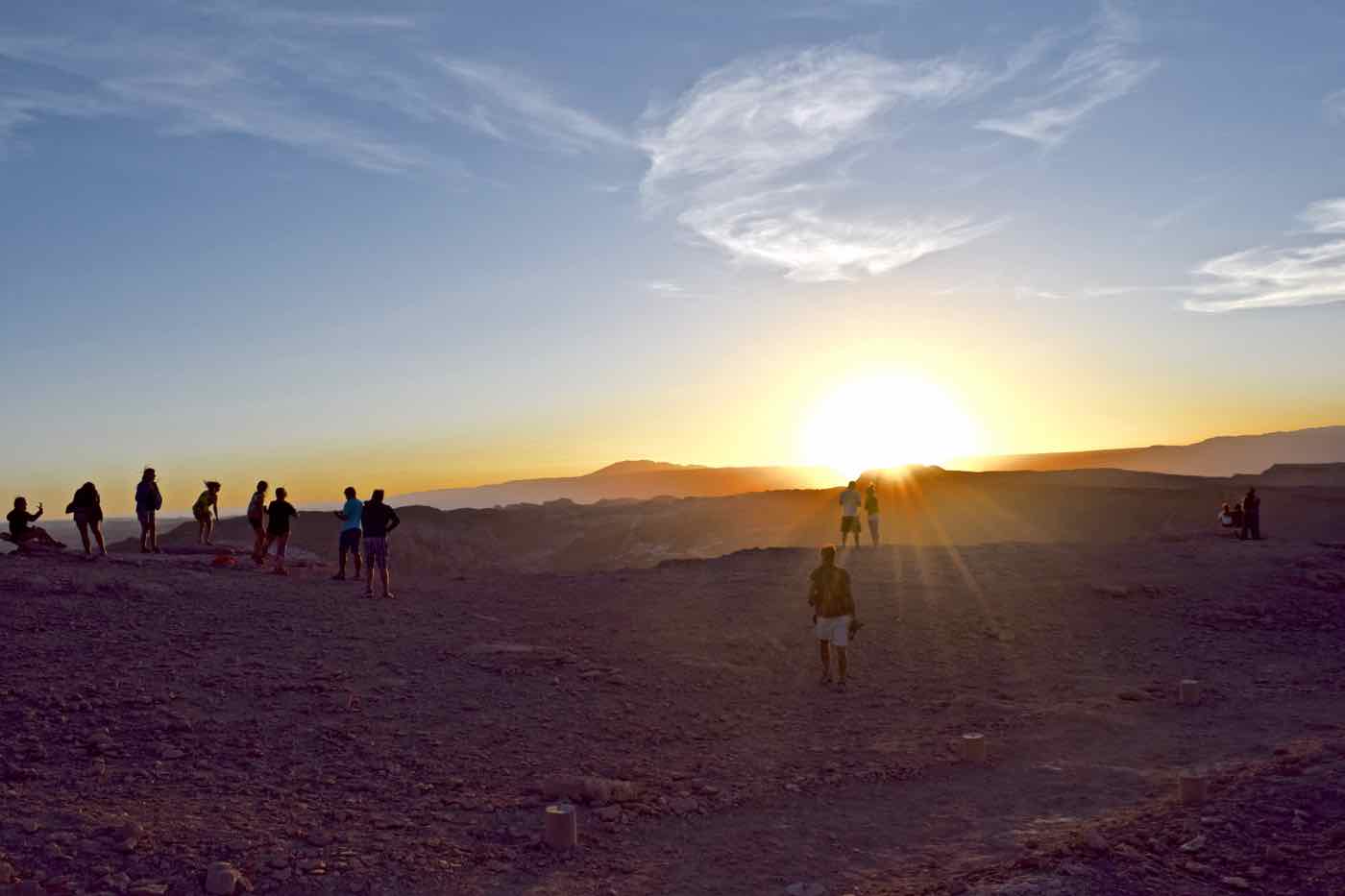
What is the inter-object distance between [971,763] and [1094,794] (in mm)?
1404

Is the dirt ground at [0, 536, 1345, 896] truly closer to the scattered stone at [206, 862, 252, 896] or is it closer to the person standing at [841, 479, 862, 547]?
the scattered stone at [206, 862, 252, 896]

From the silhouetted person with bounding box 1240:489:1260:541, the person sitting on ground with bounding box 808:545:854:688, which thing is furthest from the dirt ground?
the silhouetted person with bounding box 1240:489:1260:541

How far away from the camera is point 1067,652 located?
1564 centimetres

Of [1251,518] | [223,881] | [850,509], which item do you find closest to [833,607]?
[223,881]

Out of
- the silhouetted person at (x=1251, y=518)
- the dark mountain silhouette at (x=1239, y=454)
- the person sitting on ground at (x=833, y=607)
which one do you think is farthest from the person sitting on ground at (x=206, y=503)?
the dark mountain silhouette at (x=1239, y=454)

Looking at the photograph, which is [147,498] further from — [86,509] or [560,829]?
[560,829]

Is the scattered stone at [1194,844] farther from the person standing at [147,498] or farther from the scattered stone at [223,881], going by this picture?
the person standing at [147,498]

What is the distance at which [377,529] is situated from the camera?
15992 mm

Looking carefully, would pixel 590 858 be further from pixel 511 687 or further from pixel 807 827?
pixel 511 687

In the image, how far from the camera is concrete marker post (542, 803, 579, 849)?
25.7 ft

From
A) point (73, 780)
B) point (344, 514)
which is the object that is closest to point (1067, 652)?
point (344, 514)

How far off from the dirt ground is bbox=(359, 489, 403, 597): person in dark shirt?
593mm

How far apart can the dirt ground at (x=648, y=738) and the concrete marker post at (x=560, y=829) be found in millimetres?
116

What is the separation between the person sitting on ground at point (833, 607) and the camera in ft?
43.3
